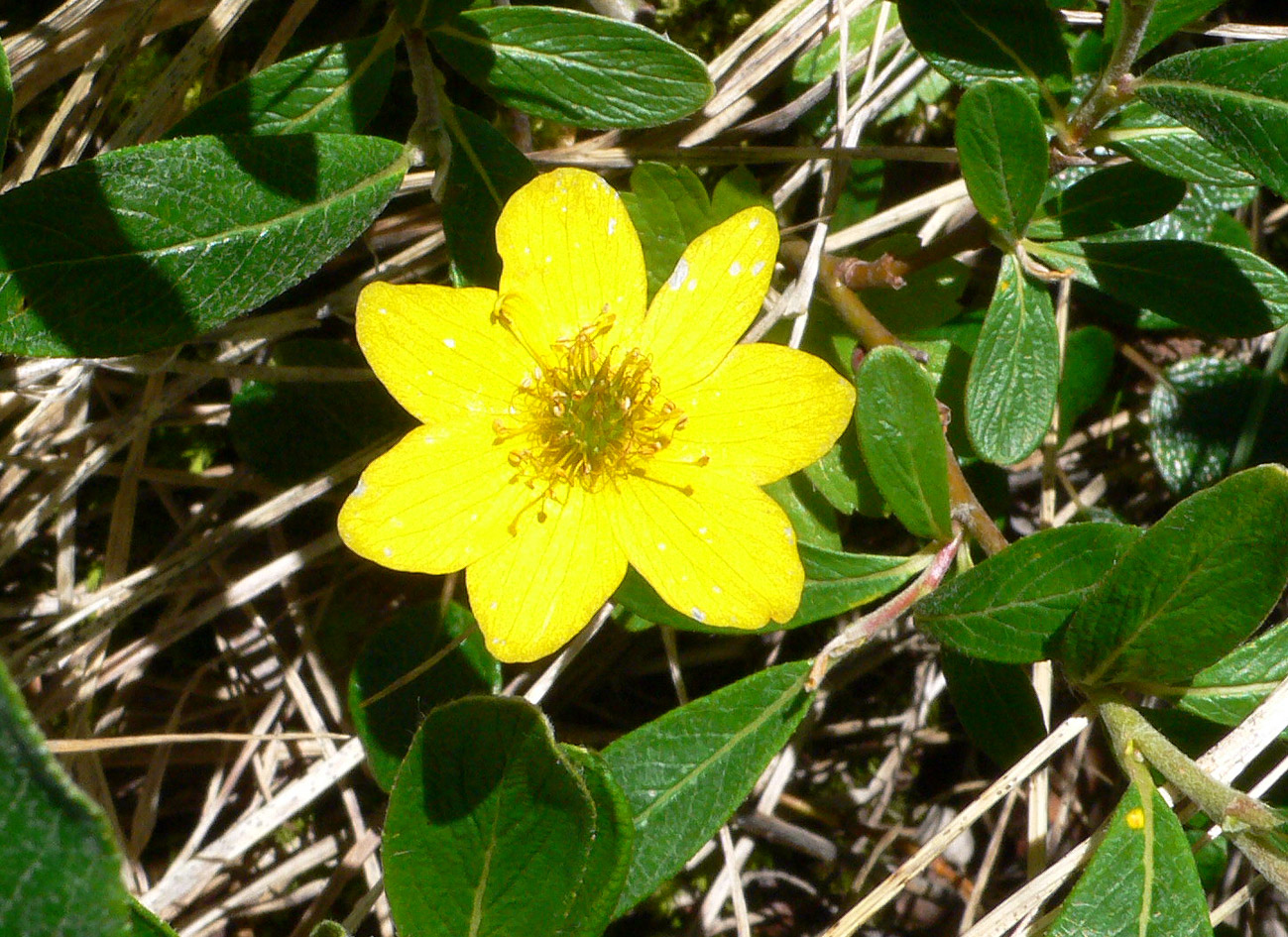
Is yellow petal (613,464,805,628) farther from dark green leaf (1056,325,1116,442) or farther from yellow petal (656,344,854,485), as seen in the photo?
dark green leaf (1056,325,1116,442)

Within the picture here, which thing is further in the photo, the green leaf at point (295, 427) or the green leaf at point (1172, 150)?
the green leaf at point (295, 427)

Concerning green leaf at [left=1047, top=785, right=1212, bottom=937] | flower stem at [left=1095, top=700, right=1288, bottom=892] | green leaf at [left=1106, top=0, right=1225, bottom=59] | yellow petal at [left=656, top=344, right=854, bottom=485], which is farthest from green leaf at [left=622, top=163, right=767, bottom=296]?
green leaf at [left=1047, top=785, right=1212, bottom=937]

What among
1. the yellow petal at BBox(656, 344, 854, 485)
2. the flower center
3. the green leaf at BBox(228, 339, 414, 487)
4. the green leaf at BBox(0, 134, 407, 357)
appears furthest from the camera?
the green leaf at BBox(228, 339, 414, 487)

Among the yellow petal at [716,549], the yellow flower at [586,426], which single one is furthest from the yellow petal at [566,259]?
the yellow petal at [716,549]

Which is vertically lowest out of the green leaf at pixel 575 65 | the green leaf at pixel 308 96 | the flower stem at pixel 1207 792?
the flower stem at pixel 1207 792

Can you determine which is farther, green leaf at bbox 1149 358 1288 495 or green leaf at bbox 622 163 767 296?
green leaf at bbox 1149 358 1288 495

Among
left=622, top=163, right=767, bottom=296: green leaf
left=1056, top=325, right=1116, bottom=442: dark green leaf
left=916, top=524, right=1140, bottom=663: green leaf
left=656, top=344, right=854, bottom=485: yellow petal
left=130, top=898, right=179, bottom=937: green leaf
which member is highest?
left=622, top=163, right=767, bottom=296: green leaf

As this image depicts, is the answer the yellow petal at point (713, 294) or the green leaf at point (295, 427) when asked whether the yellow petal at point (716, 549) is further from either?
the green leaf at point (295, 427)
